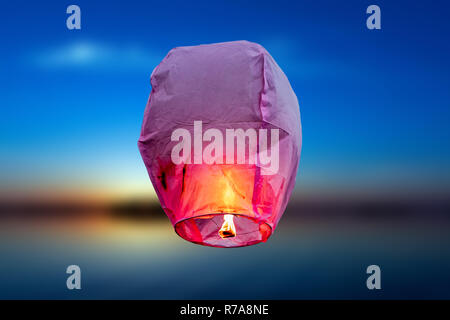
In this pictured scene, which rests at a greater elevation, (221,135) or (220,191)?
(221,135)

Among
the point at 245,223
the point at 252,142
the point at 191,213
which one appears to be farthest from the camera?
the point at 245,223

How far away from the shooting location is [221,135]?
200 centimetres

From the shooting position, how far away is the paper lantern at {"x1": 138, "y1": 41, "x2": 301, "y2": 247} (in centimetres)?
202

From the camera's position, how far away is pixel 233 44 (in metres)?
2.25

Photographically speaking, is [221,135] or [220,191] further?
[220,191]

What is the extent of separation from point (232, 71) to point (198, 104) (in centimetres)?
25

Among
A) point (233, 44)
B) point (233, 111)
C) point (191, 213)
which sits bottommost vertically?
point (191, 213)

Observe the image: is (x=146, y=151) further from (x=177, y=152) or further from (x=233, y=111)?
(x=233, y=111)

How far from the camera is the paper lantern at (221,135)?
2.02 metres

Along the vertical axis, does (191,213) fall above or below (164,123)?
below

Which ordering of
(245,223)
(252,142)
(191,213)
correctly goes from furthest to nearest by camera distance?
(245,223) → (191,213) → (252,142)

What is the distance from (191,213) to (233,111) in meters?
0.57

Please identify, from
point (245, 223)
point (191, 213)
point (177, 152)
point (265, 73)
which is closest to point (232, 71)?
point (265, 73)

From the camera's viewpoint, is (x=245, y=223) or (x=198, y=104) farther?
(x=245, y=223)
